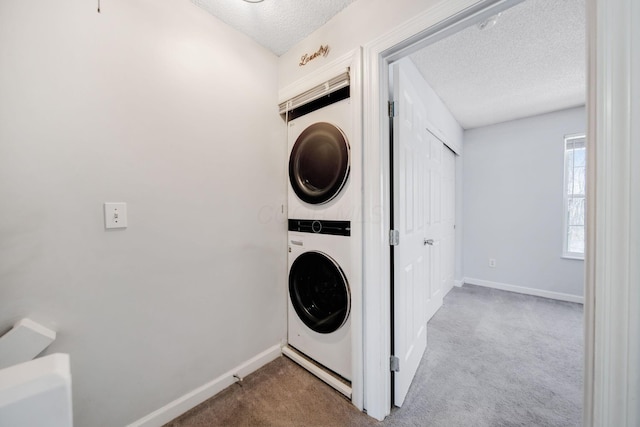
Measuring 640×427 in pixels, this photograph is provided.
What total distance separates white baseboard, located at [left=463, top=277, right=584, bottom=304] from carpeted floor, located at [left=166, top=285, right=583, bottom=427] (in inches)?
36.2

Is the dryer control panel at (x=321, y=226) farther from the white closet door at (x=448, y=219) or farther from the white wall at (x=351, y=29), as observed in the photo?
the white closet door at (x=448, y=219)

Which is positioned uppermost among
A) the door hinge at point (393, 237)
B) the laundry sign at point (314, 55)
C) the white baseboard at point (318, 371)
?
the laundry sign at point (314, 55)

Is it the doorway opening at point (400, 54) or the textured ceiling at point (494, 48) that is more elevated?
the textured ceiling at point (494, 48)

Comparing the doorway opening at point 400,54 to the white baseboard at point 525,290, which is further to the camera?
the white baseboard at point 525,290

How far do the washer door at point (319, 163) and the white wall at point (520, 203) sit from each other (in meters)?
3.20

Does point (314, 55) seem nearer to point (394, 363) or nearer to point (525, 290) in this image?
point (394, 363)

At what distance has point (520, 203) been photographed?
3.32 metres

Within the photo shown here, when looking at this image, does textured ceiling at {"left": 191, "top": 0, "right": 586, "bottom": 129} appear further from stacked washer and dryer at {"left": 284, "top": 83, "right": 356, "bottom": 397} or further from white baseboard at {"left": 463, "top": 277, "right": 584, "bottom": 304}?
white baseboard at {"left": 463, "top": 277, "right": 584, "bottom": 304}

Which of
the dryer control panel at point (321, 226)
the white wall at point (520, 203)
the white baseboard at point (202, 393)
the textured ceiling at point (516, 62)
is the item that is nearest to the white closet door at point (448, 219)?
the white wall at point (520, 203)

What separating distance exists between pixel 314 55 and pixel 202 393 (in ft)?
7.65

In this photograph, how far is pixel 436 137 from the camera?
103 inches

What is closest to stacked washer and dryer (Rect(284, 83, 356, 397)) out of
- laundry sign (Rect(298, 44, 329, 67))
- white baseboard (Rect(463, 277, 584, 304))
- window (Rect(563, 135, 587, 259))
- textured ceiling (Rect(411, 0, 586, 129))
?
laundry sign (Rect(298, 44, 329, 67))

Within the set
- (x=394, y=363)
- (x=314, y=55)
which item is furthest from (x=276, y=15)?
(x=394, y=363)

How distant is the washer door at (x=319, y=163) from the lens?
147 cm
